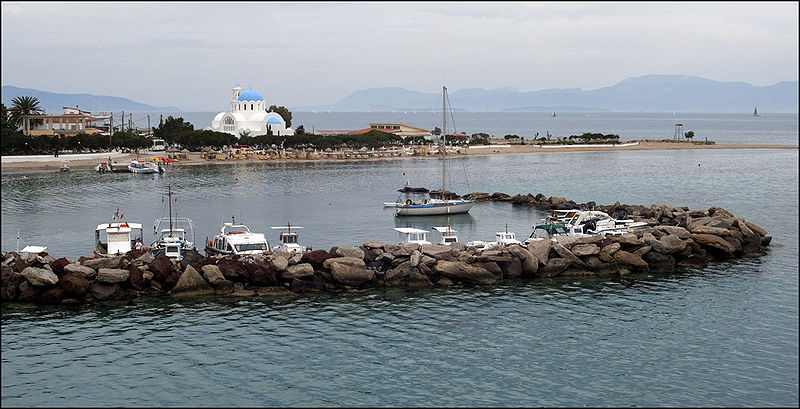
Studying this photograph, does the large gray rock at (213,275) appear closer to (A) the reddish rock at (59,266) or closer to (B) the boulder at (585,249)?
(A) the reddish rock at (59,266)

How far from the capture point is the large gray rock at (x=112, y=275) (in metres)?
29.1

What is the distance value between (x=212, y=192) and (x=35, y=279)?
128 ft

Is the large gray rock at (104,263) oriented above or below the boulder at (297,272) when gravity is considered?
above

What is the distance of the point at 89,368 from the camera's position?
22094mm

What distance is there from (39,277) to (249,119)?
109m

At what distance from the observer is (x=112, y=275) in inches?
1148

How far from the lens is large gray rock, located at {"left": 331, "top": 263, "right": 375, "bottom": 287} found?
3073cm

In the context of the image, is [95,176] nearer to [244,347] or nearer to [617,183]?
[617,183]

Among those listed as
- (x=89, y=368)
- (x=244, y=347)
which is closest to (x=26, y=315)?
(x=89, y=368)

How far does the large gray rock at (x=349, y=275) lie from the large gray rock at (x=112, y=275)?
8229 mm

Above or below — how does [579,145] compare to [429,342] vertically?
above

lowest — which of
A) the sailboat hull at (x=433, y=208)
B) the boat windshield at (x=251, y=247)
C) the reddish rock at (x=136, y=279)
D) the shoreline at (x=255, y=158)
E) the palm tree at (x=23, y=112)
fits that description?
the reddish rock at (x=136, y=279)

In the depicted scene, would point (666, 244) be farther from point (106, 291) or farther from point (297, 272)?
point (106, 291)

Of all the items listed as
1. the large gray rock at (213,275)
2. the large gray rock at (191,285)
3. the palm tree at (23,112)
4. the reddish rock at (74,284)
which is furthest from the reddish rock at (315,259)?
the palm tree at (23,112)
